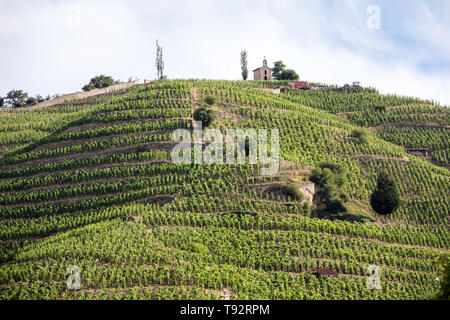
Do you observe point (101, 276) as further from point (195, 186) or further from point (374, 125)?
point (374, 125)

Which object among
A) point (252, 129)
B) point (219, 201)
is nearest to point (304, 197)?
Result: point (219, 201)

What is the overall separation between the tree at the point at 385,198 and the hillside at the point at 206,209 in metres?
1.09

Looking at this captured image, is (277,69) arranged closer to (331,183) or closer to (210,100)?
(210,100)

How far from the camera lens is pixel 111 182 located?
184ft

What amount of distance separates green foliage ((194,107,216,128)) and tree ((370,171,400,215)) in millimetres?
18862

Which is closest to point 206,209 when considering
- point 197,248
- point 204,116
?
point 197,248

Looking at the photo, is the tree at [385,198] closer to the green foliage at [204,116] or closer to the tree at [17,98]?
the green foliage at [204,116]

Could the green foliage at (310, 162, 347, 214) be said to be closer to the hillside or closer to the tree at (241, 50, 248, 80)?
the hillside

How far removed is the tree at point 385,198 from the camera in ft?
176

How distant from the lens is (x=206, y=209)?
169 feet

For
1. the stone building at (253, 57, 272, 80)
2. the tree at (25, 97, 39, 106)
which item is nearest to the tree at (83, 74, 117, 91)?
the tree at (25, 97, 39, 106)

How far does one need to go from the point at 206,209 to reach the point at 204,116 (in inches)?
541
